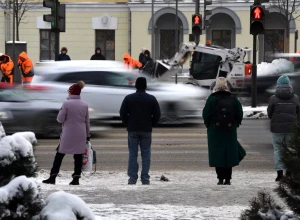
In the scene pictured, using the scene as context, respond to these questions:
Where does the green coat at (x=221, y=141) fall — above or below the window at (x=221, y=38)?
below

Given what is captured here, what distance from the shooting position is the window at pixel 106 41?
54812mm

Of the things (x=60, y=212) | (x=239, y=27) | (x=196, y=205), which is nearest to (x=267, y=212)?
(x=60, y=212)

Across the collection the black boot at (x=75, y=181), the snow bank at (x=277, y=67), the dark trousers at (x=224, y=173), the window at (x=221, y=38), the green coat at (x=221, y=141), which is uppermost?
the window at (x=221, y=38)

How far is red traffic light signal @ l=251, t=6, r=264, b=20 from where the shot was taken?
2461cm

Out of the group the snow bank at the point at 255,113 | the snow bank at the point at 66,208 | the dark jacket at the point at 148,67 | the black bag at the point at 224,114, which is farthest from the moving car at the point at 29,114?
the dark jacket at the point at 148,67

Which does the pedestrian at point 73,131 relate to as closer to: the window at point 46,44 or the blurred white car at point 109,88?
the blurred white car at point 109,88

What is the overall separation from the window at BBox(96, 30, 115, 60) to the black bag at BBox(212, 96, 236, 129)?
42.4 meters

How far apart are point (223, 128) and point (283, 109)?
1.26 meters

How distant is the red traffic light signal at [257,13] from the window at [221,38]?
97.3 feet

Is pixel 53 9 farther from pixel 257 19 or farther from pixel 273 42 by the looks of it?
pixel 273 42

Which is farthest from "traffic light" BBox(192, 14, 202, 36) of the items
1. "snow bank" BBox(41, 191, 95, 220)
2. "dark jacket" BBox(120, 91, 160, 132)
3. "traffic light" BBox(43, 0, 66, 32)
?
"snow bank" BBox(41, 191, 95, 220)

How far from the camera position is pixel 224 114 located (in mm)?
12523

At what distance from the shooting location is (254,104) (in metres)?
26.4

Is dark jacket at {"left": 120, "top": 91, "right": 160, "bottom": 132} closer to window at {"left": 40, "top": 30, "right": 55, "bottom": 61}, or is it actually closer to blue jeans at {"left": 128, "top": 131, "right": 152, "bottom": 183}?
blue jeans at {"left": 128, "top": 131, "right": 152, "bottom": 183}
